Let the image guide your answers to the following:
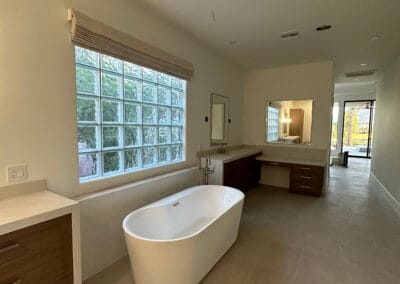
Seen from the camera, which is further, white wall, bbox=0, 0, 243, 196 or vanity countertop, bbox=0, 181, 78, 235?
white wall, bbox=0, 0, 243, 196

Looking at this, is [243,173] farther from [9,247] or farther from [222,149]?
[9,247]

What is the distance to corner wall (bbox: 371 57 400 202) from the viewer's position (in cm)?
405

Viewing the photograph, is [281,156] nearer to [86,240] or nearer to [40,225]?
[86,240]

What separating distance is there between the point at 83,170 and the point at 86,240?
2.10 ft

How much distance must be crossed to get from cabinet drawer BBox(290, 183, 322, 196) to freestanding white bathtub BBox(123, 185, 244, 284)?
2.20 metres

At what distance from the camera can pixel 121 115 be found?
2.49m

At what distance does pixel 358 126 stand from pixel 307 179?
260 inches

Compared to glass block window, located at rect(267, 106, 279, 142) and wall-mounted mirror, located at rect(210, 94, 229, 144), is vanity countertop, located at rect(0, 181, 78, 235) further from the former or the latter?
glass block window, located at rect(267, 106, 279, 142)

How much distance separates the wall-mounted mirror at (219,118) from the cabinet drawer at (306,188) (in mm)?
1701

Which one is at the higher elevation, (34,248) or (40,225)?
(40,225)

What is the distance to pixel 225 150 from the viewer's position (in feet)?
15.3

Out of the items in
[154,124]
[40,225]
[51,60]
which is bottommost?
[40,225]

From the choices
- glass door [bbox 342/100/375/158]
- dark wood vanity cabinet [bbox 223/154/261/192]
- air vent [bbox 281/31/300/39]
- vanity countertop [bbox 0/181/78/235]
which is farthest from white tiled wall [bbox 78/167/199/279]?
glass door [bbox 342/100/375/158]

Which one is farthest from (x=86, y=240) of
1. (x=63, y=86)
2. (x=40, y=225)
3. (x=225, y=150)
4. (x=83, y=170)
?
(x=225, y=150)
